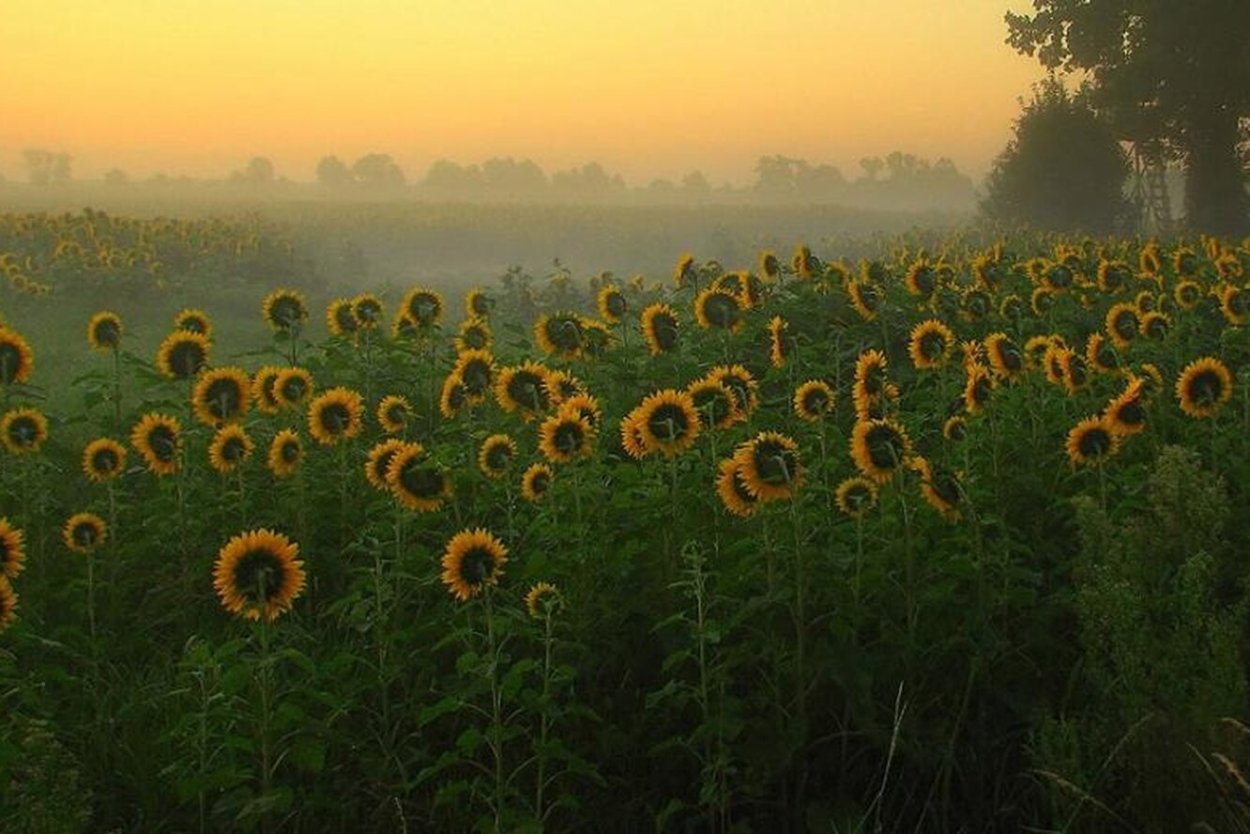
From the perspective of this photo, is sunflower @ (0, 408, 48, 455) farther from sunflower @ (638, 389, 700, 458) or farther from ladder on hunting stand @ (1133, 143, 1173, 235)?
ladder on hunting stand @ (1133, 143, 1173, 235)

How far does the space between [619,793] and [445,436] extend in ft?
11.4

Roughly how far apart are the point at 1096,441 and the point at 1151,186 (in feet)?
94.2

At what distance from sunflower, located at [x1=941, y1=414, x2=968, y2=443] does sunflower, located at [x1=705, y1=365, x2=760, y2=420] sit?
83cm

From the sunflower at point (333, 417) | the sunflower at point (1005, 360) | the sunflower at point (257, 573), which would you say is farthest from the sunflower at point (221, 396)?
the sunflower at point (1005, 360)

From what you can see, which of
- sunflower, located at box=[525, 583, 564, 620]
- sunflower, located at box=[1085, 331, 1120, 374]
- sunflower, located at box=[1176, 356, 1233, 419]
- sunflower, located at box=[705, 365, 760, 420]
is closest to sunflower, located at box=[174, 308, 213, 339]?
sunflower, located at box=[705, 365, 760, 420]

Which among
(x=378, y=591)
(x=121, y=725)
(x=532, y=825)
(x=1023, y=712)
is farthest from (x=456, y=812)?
(x=1023, y=712)

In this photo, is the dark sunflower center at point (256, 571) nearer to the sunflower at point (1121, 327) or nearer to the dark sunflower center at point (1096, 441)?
the dark sunflower center at point (1096, 441)

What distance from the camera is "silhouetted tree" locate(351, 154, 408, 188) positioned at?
528ft

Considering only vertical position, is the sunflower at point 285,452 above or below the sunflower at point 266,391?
below

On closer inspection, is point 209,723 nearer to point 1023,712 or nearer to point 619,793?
point 619,793

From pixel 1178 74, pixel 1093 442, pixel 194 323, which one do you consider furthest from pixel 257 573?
pixel 1178 74

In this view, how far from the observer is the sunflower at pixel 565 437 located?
453cm

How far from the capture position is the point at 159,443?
5.25 meters

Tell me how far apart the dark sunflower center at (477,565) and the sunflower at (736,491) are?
32.6 inches
